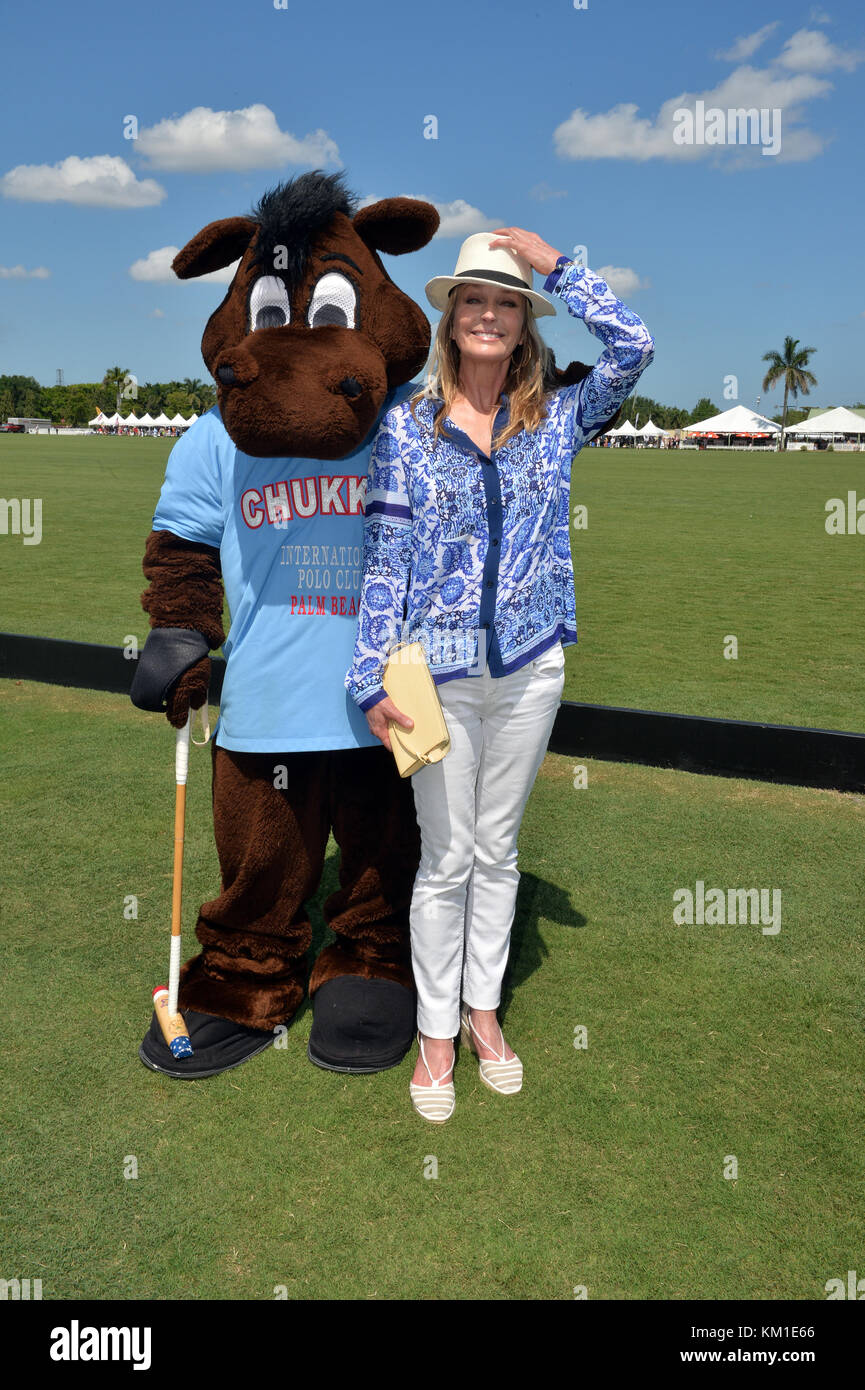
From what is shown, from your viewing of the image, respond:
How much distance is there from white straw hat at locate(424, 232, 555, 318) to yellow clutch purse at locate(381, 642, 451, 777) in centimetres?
87

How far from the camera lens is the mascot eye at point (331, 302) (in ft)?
8.65

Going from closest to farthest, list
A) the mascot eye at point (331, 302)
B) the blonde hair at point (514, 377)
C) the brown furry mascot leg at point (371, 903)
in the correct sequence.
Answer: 1. the blonde hair at point (514, 377)
2. the mascot eye at point (331, 302)
3. the brown furry mascot leg at point (371, 903)

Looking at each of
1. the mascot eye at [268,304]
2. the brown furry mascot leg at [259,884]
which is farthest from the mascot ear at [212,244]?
the brown furry mascot leg at [259,884]

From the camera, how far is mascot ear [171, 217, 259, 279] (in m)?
2.72

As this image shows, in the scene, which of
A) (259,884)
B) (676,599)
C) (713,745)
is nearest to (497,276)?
(259,884)

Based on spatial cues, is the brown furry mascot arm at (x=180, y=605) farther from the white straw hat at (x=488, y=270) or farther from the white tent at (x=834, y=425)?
the white tent at (x=834, y=425)

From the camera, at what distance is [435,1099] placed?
264 centimetres

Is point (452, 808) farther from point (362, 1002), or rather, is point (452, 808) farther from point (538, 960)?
point (538, 960)

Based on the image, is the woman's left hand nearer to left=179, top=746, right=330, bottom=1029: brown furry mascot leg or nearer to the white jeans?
the white jeans

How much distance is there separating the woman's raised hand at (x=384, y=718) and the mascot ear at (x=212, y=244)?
1267 mm

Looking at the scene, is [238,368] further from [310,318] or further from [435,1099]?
[435,1099]

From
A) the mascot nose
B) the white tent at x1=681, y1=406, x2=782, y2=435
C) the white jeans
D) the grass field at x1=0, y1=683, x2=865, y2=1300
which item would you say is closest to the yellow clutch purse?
the white jeans

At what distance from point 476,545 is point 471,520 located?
64 millimetres
